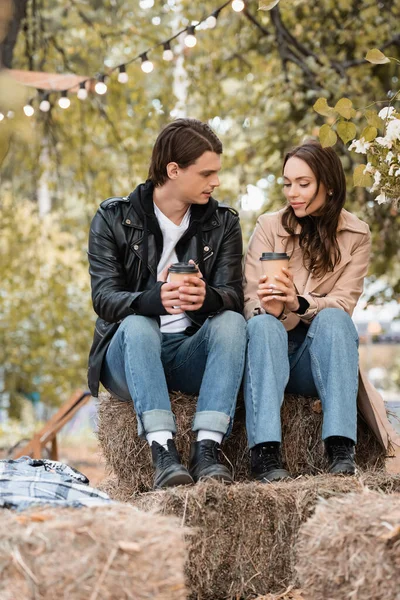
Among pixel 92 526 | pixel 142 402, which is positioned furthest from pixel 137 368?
pixel 92 526

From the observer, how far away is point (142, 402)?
2762 mm

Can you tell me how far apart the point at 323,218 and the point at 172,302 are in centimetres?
76

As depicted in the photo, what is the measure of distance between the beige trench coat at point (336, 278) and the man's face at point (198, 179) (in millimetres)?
273

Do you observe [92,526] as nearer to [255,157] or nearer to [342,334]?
[342,334]

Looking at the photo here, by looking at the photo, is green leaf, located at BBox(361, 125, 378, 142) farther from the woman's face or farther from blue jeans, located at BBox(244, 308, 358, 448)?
blue jeans, located at BBox(244, 308, 358, 448)

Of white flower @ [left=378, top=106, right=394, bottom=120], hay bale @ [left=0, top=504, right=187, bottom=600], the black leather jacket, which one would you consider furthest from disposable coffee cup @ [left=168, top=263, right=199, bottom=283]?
hay bale @ [left=0, top=504, right=187, bottom=600]

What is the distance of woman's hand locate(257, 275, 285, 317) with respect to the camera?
9.64 feet

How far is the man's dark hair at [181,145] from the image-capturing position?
3.19 metres

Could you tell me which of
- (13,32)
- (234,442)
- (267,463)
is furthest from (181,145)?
(13,32)

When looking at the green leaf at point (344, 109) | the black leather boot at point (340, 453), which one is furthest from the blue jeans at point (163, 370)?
the green leaf at point (344, 109)

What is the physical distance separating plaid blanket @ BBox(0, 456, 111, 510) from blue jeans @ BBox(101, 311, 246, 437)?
0.36 metres

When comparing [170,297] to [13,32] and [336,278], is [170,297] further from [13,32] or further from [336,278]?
[13,32]

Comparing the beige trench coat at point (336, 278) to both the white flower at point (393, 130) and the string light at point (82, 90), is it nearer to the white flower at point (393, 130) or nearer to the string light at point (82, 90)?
the white flower at point (393, 130)

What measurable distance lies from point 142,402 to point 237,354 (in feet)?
1.13
